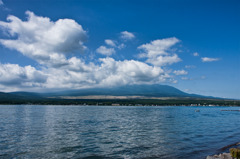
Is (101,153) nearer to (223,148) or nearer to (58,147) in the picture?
(58,147)

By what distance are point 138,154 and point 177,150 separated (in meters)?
6.15

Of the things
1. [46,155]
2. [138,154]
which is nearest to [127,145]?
[138,154]

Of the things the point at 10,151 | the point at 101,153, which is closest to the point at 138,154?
the point at 101,153

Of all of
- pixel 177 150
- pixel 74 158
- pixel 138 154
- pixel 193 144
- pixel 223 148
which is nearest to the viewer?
pixel 74 158

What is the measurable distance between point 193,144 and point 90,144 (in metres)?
16.5

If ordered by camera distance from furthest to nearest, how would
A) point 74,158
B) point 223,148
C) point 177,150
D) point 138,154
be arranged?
point 223,148 → point 177,150 → point 138,154 → point 74,158

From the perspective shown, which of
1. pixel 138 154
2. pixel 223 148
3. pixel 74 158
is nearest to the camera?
pixel 74 158

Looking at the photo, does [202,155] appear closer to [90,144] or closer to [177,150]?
[177,150]

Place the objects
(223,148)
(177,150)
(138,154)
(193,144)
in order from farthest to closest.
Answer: (193,144) → (223,148) → (177,150) → (138,154)

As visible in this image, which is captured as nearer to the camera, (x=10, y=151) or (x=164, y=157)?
(x=164, y=157)

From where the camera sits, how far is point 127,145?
29.3 metres

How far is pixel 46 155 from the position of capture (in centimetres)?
2352

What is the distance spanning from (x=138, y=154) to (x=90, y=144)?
8854 mm

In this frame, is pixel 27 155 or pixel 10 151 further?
pixel 10 151
